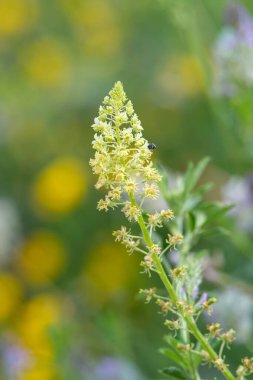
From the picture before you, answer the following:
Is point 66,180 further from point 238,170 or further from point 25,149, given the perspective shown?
point 238,170

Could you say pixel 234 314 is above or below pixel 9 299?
below

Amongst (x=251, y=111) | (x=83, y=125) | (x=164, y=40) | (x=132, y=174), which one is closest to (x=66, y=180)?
(x=83, y=125)

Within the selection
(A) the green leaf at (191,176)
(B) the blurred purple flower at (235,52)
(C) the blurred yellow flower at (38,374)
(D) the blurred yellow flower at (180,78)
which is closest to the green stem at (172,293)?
(A) the green leaf at (191,176)

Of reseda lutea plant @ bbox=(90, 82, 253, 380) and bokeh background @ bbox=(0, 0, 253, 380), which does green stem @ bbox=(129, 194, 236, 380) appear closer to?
reseda lutea plant @ bbox=(90, 82, 253, 380)

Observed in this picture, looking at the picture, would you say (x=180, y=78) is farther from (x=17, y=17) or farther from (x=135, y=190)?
(x=135, y=190)

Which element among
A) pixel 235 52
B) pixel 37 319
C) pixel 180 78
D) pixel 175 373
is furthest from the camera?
pixel 180 78

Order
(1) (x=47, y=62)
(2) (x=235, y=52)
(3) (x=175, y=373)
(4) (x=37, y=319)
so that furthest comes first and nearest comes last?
(1) (x=47, y=62)
(4) (x=37, y=319)
(2) (x=235, y=52)
(3) (x=175, y=373)

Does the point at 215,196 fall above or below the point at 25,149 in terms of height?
below

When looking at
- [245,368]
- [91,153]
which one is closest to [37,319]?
[91,153]
